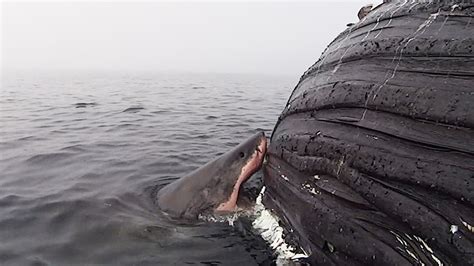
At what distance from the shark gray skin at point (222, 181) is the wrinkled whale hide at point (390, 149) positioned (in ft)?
2.66

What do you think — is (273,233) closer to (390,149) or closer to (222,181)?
(222,181)

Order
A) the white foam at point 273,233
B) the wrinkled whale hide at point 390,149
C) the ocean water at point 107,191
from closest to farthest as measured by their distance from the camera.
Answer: the wrinkled whale hide at point 390,149 → the white foam at point 273,233 → the ocean water at point 107,191

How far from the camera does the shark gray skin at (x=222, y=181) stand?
4633mm

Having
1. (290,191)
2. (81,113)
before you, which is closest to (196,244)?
(290,191)

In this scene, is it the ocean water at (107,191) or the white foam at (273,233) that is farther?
the ocean water at (107,191)

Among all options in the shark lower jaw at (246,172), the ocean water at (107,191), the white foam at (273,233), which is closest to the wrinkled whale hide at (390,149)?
the white foam at (273,233)

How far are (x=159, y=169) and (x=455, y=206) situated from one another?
5.15m

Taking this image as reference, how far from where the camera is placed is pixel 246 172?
4.68 meters

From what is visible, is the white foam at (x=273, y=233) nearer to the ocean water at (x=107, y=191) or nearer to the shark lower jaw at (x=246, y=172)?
the ocean water at (x=107, y=191)

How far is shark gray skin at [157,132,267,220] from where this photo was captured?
463 cm

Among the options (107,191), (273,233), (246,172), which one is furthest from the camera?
(107,191)

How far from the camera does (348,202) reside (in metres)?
2.95

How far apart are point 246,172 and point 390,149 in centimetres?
211

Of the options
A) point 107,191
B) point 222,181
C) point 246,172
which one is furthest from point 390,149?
point 107,191
